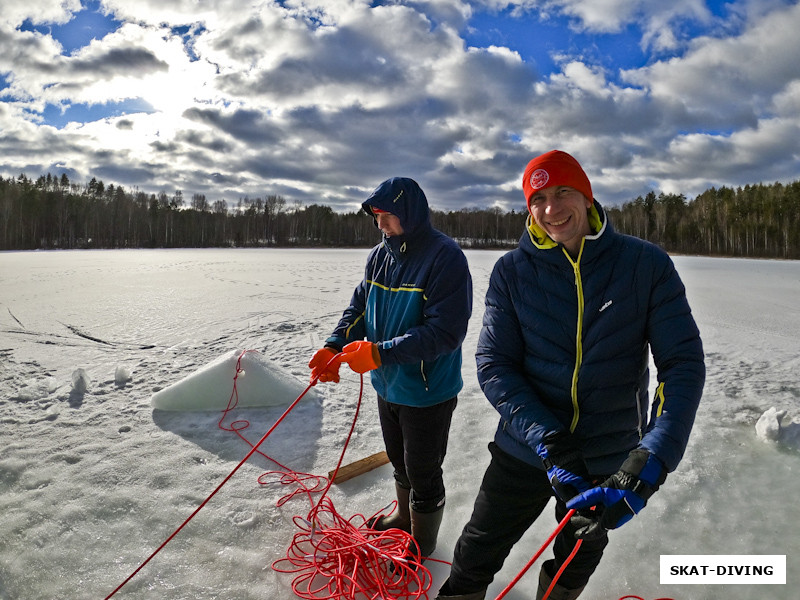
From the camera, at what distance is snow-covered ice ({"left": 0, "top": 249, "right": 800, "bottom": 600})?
6.57 feet

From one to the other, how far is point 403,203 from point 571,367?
0.93 metres

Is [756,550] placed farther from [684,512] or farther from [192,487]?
[192,487]

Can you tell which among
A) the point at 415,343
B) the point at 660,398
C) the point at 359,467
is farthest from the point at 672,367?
the point at 359,467

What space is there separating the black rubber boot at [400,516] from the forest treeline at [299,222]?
4611 cm

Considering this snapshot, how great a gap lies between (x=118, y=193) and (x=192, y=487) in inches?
2654

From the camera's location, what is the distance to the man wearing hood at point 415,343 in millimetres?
1814

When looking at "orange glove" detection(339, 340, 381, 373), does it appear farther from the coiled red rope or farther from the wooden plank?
the wooden plank

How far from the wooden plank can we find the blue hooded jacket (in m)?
0.96

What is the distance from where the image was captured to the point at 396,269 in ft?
6.52

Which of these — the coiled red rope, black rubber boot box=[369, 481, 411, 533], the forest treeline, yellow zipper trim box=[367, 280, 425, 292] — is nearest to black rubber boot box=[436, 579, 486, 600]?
the coiled red rope

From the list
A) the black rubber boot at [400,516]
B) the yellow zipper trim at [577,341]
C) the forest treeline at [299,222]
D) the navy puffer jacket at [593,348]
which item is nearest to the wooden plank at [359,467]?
the black rubber boot at [400,516]

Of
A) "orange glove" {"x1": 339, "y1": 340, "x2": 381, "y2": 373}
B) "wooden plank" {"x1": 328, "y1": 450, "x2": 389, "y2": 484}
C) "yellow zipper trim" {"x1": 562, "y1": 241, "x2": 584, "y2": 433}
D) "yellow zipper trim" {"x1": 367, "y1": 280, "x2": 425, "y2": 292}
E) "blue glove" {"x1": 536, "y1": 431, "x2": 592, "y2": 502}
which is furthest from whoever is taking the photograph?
"wooden plank" {"x1": 328, "y1": 450, "x2": 389, "y2": 484}

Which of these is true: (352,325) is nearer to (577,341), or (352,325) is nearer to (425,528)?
(425,528)

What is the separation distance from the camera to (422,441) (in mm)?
1885
